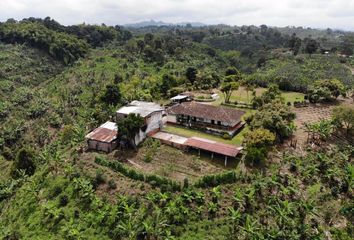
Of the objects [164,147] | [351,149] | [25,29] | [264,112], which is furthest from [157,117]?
[25,29]

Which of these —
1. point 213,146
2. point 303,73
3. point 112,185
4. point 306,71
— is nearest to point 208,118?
point 213,146

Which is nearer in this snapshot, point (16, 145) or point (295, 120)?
point (295, 120)

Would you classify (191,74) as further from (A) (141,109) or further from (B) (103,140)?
(B) (103,140)

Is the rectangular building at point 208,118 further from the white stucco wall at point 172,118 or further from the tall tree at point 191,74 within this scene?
the tall tree at point 191,74

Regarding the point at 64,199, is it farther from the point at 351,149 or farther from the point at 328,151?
the point at 351,149

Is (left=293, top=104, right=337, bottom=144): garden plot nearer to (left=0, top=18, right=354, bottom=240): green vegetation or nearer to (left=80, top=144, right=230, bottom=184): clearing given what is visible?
(left=0, top=18, right=354, bottom=240): green vegetation

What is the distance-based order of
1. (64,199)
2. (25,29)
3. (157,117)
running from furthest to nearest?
(25,29) → (157,117) → (64,199)

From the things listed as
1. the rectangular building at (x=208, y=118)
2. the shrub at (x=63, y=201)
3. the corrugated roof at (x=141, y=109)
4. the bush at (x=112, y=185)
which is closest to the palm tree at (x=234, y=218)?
the bush at (x=112, y=185)
